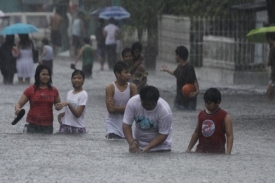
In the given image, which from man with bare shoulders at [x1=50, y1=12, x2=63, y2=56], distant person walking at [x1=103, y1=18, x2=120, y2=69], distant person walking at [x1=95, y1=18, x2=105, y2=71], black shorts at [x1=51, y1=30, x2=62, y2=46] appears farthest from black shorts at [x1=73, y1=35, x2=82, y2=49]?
distant person walking at [x1=103, y1=18, x2=120, y2=69]

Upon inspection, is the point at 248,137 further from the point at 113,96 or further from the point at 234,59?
the point at 234,59

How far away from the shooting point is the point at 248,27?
32.2 metres

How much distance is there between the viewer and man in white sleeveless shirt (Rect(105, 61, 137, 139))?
15.4 m

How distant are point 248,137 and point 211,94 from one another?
433 cm

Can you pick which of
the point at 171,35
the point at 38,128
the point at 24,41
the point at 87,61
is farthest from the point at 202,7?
the point at 38,128

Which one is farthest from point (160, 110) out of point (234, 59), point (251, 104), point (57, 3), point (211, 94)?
point (57, 3)

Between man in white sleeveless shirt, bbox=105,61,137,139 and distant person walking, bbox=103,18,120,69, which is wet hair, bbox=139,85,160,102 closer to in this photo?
man in white sleeveless shirt, bbox=105,61,137,139

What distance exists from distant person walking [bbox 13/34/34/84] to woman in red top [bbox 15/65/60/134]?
15548 mm

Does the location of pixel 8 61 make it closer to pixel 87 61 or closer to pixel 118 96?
pixel 87 61

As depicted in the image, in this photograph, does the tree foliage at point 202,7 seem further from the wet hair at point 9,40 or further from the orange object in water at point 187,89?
the orange object in water at point 187,89

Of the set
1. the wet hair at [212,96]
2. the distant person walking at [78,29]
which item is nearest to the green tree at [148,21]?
the distant person walking at [78,29]

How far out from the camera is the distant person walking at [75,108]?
16.0m

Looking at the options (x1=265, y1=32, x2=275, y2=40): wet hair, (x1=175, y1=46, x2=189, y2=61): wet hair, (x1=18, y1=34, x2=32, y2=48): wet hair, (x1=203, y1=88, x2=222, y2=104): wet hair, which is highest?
(x1=203, y1=88, x2=222, y2=104): wet hair

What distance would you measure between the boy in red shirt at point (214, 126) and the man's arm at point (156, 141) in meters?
0.36
